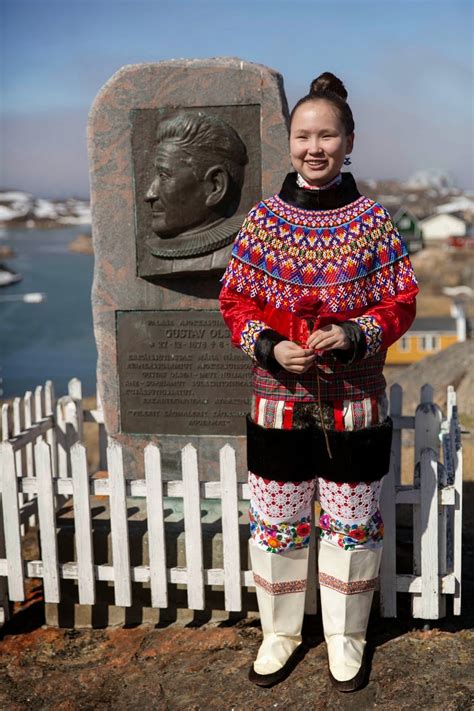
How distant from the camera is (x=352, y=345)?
2787 millimetres

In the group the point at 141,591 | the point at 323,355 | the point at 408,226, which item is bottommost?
the point at 141,591

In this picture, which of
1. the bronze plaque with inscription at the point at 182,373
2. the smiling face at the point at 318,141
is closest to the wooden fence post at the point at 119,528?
the bronze plaque with inscription at the point at 182,373

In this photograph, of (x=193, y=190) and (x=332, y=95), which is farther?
(x=193, y=190)

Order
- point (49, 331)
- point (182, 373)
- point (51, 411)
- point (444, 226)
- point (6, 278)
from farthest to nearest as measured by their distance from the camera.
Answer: point (444, 226) < point (6, 278) < point (49, 331) < point (51, 411) < point (182, 373)

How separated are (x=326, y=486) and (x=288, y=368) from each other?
1.77 ft

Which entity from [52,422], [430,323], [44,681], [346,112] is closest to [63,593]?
[44,681]

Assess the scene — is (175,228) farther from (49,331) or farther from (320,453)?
(49,331)

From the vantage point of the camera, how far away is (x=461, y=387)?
8.25m

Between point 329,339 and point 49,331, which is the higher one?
point 329,339

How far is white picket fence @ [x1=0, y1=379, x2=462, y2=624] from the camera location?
348 cm

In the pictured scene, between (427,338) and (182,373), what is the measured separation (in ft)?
52.6

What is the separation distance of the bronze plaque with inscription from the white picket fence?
2.38ft

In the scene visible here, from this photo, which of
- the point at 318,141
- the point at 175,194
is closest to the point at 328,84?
the point at 318,141

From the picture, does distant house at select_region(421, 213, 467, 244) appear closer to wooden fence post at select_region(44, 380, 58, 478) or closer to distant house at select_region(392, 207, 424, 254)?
distant house at select_region(392, 207, 424, 254)
